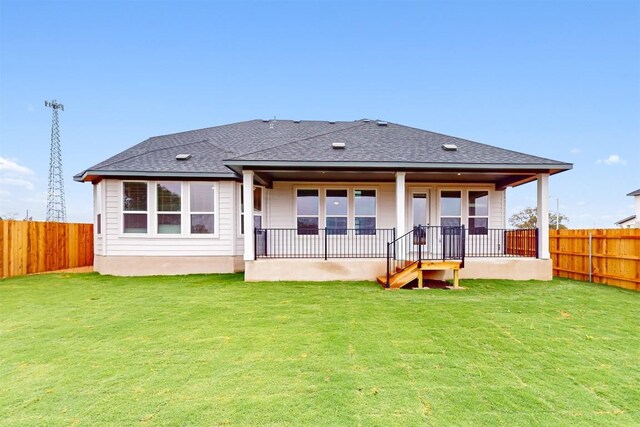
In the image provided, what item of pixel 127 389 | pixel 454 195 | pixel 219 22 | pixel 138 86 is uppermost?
pixel 219 22

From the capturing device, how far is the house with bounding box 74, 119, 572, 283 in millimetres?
8805

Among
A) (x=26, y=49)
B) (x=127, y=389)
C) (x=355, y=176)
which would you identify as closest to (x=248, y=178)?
(x=355, y=176)

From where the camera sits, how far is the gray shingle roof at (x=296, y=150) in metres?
8.73

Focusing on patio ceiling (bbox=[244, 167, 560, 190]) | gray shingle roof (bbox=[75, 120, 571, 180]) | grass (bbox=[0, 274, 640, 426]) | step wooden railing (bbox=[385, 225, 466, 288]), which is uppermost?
gray shingle roof (bbox=[75, 120, 571, 180])

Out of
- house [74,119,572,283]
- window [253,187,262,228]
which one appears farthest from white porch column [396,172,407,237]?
window [253,187,262,228]

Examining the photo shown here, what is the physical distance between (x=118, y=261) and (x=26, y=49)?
1304 cm

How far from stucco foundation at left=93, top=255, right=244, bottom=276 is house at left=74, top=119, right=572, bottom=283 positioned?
0.11 feet

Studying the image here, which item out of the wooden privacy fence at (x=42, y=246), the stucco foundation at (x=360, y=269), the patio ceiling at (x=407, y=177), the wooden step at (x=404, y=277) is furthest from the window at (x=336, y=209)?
the wooden privacy fence at (x=42, y=246)

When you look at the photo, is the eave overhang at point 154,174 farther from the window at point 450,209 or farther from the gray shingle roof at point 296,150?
the window at point 450,209

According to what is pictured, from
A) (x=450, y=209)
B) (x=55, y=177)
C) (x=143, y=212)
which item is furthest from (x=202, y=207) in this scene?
(x=55, y=177)

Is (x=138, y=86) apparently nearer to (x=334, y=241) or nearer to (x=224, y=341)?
(x=334, y=241)

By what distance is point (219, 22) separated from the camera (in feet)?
53.7

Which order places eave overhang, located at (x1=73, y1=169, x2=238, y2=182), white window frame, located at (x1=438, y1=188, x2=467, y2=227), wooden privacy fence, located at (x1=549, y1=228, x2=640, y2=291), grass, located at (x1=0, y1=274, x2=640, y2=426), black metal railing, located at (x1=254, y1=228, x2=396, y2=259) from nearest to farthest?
grass, located at (x1=0, y1=274, x2=640, y2=426), wooden privacy fence, located at (x1=549, y1=228, x2=640, y2=291), eave overhang, located at (x1=73, y1=169, x2=238, y2=182), black metal railing, located at (x1=254, y1=228, x2=396, y2=259), white window frame, located at (x1=438, y1=188, x2=467, y2=227)

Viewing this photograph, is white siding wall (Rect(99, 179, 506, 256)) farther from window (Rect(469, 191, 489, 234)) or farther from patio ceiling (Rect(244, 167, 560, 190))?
window (Rect(469, 191, 489, 234))
